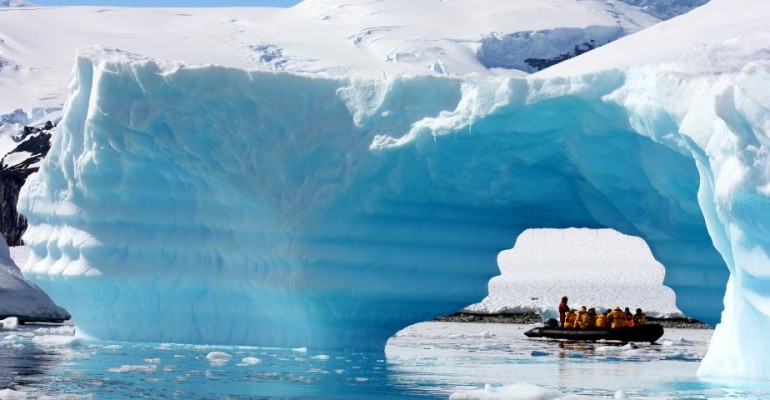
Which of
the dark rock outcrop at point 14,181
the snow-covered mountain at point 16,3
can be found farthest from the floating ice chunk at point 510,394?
the snow-covered mountain at point 16,3

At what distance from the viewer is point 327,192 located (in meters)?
14.9

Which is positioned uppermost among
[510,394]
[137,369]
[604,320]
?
[604,320]

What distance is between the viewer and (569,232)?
5062cm

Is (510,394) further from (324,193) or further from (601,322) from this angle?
(601,322)

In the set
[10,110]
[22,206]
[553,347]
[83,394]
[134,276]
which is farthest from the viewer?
[10,110]

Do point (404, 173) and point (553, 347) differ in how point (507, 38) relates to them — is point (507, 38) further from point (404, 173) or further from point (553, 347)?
point (404, 173)

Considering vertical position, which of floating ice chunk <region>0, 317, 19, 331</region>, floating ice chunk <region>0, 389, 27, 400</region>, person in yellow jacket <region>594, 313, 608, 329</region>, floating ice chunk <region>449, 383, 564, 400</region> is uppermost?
person in yellow jacket <region>594, 313, 608, 329</region>

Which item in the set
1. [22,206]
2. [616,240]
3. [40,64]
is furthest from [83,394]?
[40,64]

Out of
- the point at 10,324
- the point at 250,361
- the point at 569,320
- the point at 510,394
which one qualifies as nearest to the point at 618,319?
the point at 569,320

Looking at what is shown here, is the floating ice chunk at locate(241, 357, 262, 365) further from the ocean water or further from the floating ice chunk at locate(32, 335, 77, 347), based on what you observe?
the floating ice chunk at locate(32, 335, 77, 347)

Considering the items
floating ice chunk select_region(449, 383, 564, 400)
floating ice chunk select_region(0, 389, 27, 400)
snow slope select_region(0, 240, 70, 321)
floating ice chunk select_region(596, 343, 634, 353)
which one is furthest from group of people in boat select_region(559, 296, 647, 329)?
floating ice chunk select_region(0, 389, 27, 400)

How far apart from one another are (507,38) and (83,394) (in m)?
67.7

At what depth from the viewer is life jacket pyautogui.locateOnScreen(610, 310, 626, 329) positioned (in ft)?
72.1

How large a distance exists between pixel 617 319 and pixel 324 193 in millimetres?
8866
